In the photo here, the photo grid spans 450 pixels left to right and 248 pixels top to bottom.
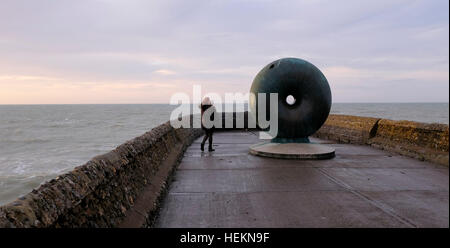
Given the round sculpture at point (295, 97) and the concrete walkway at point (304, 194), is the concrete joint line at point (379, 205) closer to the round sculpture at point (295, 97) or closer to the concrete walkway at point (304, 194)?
the concrete walkway at point (304, 194)

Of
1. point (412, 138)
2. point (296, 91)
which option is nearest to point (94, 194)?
point (296, 91)

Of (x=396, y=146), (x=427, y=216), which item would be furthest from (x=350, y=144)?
(x=427, y=216)

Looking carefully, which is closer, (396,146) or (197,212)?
(197,212)

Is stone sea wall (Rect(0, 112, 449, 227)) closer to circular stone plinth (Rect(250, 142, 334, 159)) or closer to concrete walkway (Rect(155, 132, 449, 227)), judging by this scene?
concrete walkway (Rect(155, 132, 449, 227))

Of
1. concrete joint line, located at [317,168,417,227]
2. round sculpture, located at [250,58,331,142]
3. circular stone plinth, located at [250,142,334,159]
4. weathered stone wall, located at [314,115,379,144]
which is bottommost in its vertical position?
concrete joint line, located at [317,168,417,227]

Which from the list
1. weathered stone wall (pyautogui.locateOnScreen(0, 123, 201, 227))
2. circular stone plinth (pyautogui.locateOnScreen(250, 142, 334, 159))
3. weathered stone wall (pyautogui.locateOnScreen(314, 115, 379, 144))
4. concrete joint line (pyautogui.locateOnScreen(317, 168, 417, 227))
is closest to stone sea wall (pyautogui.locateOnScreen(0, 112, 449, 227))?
weathered stone wall (pyautogui.locateOnScreen(0, 123, 201, 227))

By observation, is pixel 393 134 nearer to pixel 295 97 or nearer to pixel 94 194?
pixel 295 97

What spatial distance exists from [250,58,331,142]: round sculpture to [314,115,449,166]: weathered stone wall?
2257 mm

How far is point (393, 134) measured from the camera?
1017 centimetres

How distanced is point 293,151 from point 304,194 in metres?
3.66

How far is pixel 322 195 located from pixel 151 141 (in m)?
3.22

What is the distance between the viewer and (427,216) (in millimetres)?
4398

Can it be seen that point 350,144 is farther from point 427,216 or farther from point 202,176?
point 427,216

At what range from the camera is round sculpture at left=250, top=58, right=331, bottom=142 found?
959cm
